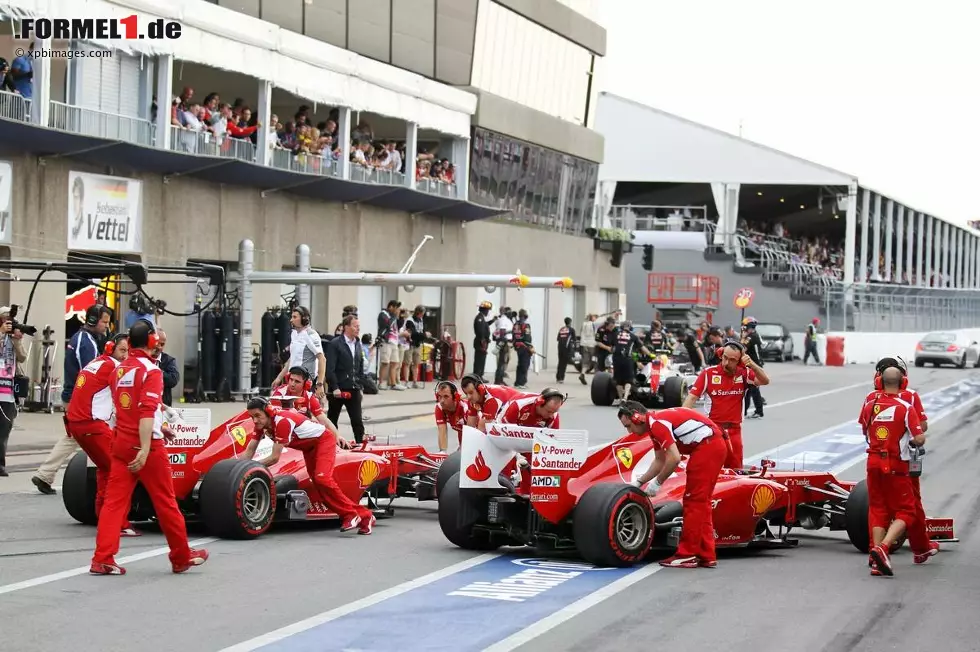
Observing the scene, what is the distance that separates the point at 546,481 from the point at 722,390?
3352 millimetres

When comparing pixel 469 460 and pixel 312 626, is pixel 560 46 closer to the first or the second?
pixel 469 460

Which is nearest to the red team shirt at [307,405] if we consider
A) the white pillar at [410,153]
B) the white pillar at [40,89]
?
the white pillar at [40,89]

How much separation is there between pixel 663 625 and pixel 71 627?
11.4ft

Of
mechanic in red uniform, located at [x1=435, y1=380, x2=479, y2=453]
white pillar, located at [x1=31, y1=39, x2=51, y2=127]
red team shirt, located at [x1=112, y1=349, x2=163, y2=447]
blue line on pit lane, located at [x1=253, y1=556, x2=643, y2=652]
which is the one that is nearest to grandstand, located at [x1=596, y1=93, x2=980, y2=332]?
white pillar, located at [x1=31, y1=39, x2=51, y2=127]

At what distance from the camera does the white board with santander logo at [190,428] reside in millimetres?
12383

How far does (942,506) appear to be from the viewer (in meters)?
15.3

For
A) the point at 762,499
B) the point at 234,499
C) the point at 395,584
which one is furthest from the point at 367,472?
the point at 762,499

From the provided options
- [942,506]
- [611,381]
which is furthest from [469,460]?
[611,381]

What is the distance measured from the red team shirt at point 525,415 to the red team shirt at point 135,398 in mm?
3208

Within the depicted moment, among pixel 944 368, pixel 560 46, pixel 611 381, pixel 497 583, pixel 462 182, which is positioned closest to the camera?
pixel 497 583

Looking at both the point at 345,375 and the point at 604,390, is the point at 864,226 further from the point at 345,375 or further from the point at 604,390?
the point at 345,375

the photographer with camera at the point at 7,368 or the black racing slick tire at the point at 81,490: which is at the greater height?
the photographer with camera at the point at 7,368

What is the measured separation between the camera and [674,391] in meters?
26.0

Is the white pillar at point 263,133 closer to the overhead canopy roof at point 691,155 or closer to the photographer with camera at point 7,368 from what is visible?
the photographer with camera at point 7,368
